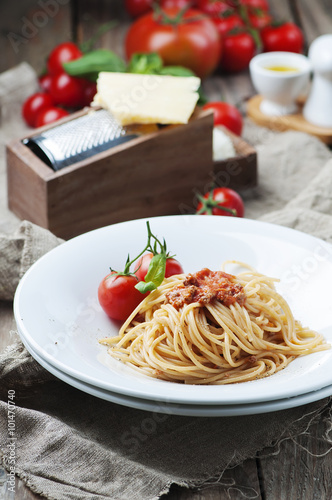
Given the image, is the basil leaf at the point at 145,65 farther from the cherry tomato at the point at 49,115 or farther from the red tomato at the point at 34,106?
the red tomato at the point at 34,106

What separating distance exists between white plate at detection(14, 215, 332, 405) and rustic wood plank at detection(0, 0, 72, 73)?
263 cm

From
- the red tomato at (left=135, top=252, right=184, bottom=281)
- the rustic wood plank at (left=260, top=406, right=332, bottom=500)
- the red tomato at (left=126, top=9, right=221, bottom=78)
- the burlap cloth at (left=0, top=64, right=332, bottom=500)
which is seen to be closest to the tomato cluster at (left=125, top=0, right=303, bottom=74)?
the red tomato at (left=126, top=9, right=221, bottom=78)

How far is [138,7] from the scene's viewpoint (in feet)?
17.8

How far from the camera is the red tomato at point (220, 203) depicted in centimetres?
307

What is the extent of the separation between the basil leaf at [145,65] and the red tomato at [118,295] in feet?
5.71

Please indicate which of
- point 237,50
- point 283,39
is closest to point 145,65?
point 237,50

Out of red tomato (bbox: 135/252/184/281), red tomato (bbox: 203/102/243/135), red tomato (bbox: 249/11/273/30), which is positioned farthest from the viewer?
red tomato (bbox: 249/11/273/30)

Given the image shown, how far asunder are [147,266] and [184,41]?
2522mm

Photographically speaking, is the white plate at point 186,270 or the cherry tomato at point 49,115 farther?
the cherry tomato at point 49,115

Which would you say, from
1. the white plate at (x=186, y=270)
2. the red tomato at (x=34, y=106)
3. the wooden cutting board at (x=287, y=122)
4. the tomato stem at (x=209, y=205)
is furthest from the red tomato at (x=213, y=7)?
the white plate at (x=186, y=270)

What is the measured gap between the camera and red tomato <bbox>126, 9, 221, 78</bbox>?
4445 millimetres

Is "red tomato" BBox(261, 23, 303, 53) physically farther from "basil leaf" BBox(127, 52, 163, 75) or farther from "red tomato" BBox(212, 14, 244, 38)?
"basil leaf" BBox(127, 52, 163, 75)

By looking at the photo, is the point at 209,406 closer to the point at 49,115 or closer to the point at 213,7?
the point at 49,115

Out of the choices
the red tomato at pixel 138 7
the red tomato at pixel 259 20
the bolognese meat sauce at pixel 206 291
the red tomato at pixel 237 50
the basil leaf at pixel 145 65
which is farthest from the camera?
the red tomato at pixel 138 7
